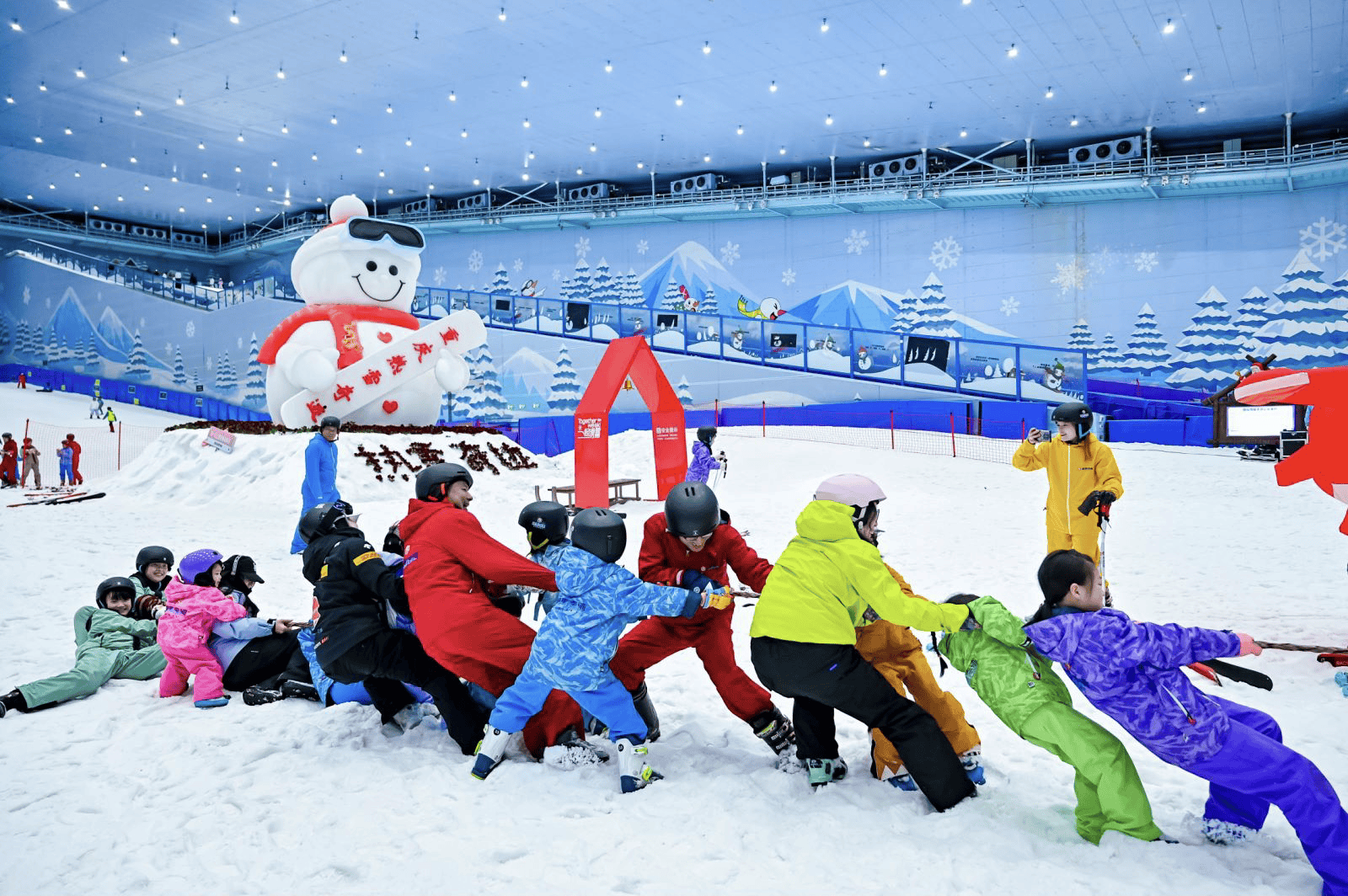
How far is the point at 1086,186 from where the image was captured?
19.5m

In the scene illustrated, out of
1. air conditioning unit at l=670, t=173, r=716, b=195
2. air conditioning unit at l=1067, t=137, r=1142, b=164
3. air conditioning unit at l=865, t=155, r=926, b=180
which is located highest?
air conditioning unit at l=670, t=173, r=716, b=195

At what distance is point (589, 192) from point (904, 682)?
24.9 meters

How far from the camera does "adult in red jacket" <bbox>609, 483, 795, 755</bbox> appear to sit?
10.2ft

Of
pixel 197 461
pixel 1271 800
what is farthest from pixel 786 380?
pixel 1271 800

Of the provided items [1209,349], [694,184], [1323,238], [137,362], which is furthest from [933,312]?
[137,362]

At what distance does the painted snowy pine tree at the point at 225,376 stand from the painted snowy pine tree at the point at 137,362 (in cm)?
310

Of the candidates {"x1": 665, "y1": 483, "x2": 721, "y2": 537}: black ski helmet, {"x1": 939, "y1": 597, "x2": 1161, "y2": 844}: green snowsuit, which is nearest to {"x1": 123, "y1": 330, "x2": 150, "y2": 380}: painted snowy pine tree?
{"x1": 665, "y1": 483, "x2": 721, "y2": 537}: black ski helmet

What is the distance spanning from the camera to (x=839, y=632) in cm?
280

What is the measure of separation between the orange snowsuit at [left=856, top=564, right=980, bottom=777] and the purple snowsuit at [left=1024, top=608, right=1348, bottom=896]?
0.52 metres

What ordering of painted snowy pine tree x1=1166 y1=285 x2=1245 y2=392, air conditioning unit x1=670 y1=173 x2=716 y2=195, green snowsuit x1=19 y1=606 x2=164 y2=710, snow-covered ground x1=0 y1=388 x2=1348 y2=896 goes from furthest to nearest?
air conditioning unit x1=670 y1=173 x2=716 y2=195 < painted snowy pine tree x1=1166 y1=285 x2=1245 y2=392 < green snowsuit x1=19 y1=606 x2=164 y2=710 < snow-covered ground x1=0 y1=388 x2=1348 y2=896

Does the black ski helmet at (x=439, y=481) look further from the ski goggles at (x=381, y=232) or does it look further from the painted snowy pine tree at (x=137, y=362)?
the painted snowy pine tree at (x=137, y=362)

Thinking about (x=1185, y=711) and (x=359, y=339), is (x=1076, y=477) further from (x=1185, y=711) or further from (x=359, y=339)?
(x=359, y=339)

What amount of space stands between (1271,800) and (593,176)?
25289 millimetres

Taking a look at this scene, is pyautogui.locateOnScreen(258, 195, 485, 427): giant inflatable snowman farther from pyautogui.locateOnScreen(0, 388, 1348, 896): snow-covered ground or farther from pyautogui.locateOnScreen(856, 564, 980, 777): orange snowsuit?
pyautogui.locateOnScreen(856, 564, 980, 777): orange snowsuit
